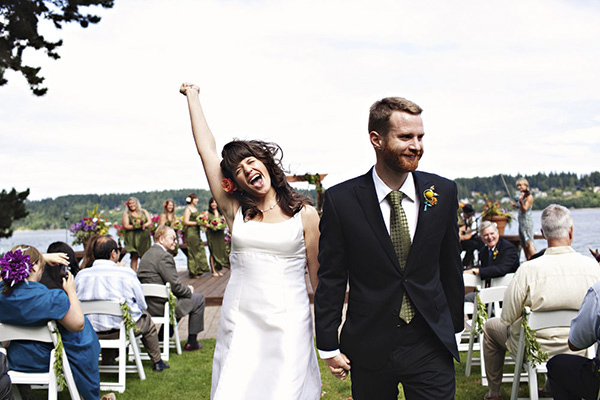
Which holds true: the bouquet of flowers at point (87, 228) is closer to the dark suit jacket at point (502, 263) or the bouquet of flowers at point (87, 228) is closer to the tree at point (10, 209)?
the tree at point (10, 209)

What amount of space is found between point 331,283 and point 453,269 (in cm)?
56

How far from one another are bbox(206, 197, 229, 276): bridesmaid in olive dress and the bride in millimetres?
10410

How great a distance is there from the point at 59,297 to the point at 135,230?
979 cm

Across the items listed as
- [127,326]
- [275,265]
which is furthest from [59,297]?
[275,265]

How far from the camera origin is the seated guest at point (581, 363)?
3.42 meters

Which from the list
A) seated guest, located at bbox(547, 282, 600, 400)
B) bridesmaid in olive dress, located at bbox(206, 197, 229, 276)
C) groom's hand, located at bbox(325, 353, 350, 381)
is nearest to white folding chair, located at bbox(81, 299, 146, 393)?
groom's hand, located at bbox(325, 353, 350, 381)

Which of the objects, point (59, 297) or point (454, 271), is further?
point (59, 297)

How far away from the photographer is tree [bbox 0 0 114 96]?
50.1 ft

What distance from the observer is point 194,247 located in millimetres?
14672

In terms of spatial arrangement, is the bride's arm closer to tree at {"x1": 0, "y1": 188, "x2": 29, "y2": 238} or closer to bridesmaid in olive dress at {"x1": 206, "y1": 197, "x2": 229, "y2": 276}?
bridesmaid in olive dress at {"x1": 206, "y1": 197, "x2": 229, "y2": 276}

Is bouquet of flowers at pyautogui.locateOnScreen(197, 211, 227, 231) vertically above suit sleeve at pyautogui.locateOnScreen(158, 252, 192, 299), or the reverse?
bouquet of flowers at pyautogui.locateOnScreen(197, 211, 227, 231)

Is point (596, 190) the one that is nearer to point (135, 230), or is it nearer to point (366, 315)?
point (135, 230)

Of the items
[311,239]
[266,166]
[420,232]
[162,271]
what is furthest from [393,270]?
[162,271]

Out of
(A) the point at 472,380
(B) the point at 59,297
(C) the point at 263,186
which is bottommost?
(A) the point at 472,380
